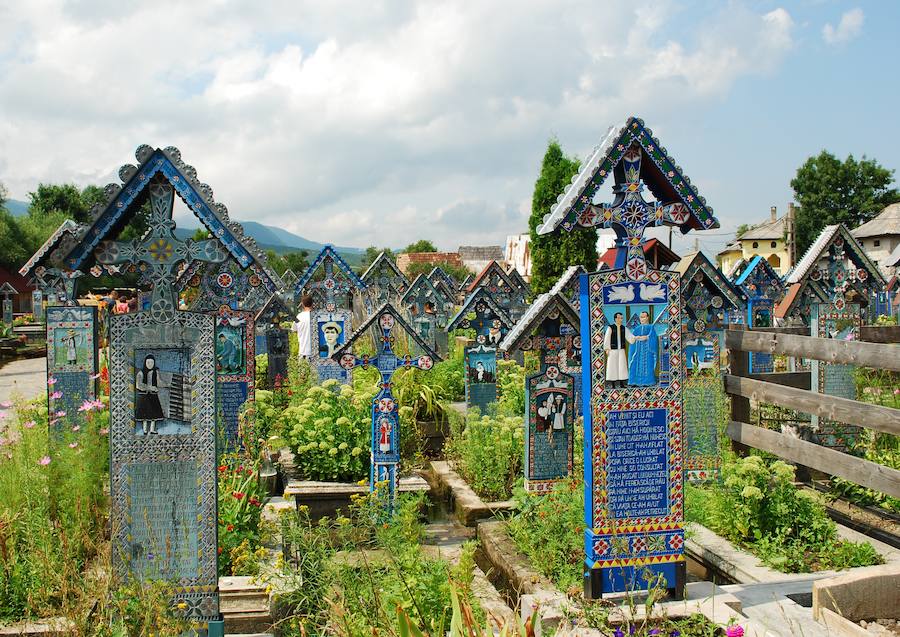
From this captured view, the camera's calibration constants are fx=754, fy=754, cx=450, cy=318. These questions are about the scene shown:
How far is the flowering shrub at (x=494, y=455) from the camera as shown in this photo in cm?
875

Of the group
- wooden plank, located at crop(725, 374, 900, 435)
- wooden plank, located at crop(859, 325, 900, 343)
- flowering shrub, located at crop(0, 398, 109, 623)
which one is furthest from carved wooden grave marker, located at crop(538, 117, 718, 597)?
wooden plank, located at crop(859, 325, 900, 343)

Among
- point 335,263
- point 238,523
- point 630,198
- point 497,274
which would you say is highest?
point 335,263

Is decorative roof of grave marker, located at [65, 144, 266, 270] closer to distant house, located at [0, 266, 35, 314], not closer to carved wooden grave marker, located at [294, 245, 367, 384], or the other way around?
carved wooden grave marker, located at [294, 245, 367, 384]

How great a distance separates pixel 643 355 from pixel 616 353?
0.69ft

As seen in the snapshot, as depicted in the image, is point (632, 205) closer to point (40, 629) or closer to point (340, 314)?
point (40, 629)

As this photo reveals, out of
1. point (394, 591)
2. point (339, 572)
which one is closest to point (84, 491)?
point (339, 572)

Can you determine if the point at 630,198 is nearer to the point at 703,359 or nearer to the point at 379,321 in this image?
the point at 379,321

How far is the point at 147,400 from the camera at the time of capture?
17.0 feet

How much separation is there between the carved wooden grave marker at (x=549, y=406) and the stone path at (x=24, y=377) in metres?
12.1

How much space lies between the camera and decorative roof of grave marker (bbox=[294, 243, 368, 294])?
15.7 metres

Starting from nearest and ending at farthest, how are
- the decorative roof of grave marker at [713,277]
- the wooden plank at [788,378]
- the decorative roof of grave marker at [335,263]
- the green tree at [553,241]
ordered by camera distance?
the wooden plank at [788,378] → the decorative roof of grave marker at [713,277] → the decorative roof of grave marker at [335,263] → the green tree at [553,241]

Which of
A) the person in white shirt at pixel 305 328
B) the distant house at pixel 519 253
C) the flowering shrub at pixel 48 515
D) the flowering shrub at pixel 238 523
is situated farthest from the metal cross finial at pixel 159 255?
the distant house at pixel 519 253

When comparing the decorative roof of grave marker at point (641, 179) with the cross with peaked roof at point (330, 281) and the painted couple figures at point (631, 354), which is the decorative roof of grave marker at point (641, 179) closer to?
the painted couple figures at point (631, 354)

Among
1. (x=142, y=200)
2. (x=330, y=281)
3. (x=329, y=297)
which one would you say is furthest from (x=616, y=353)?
(x=329, y=297)
